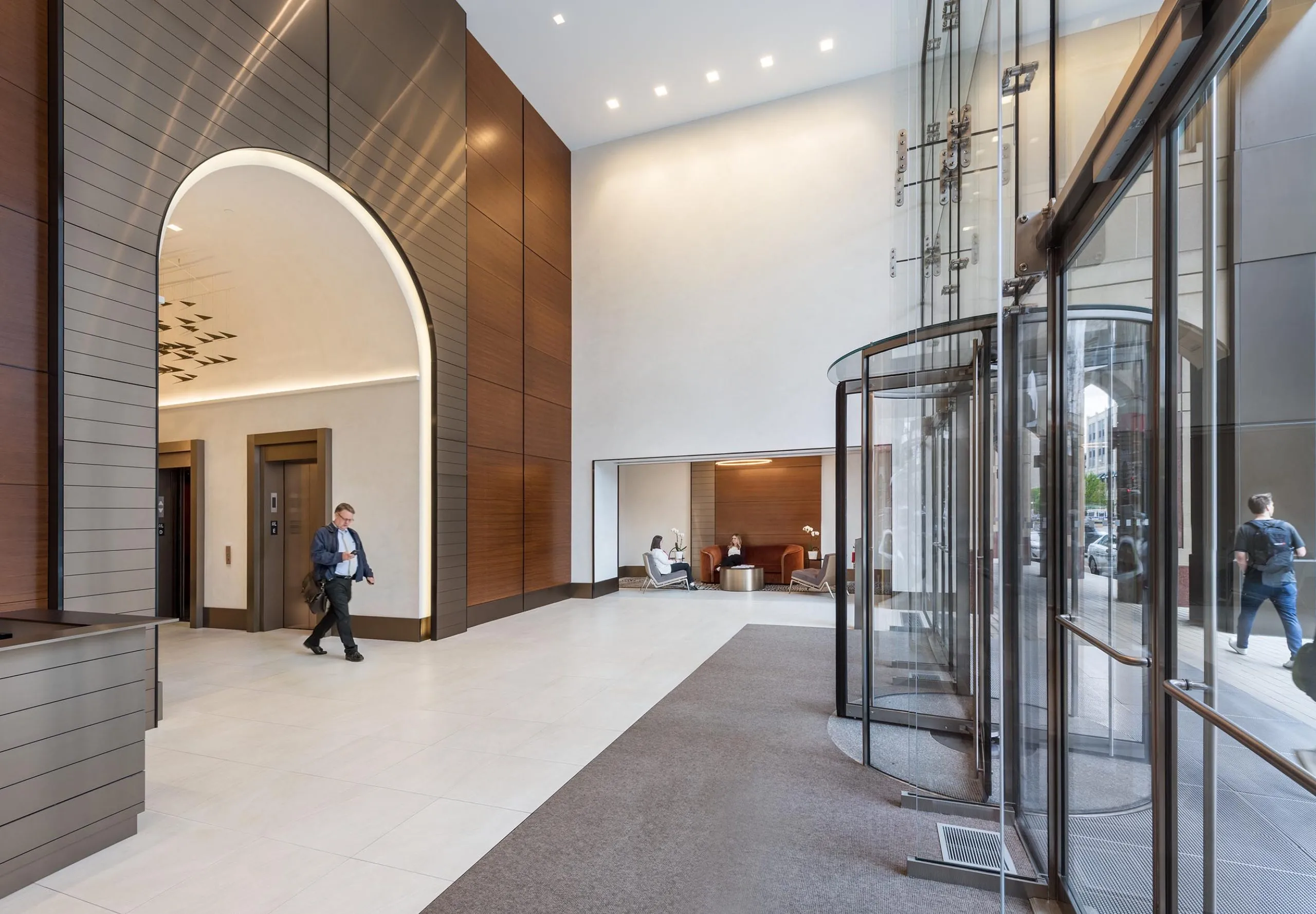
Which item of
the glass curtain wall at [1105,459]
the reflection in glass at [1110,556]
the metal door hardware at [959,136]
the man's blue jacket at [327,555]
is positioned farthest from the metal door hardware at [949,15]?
the man's blue jacket at [327,555]

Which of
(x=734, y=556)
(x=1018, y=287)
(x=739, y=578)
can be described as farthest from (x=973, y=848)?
(x=734, y=556)

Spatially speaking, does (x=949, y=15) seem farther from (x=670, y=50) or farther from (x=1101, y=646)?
(x=670, y=50)

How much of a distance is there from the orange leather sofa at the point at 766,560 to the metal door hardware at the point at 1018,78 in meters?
11.8

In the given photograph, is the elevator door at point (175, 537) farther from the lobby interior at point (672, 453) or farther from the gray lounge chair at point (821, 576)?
the gray lounge chair at point (821, 576)

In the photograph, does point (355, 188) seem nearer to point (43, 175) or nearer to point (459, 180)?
point (459, 180)

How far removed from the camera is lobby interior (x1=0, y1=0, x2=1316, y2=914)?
4.67 ft

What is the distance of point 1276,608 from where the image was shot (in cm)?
108

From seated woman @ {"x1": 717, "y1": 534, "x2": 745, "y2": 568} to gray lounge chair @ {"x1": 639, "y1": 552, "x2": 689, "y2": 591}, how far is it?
0.87 metres

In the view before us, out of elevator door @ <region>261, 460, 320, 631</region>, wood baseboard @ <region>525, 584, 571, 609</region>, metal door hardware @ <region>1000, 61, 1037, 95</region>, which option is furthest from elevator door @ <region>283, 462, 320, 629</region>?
metal door hardware @ <region>1000, 61, 1037, 95</region>

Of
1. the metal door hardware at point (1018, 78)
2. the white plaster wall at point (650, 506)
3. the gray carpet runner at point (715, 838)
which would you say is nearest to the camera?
the metal door hardware at point (1018, 78)

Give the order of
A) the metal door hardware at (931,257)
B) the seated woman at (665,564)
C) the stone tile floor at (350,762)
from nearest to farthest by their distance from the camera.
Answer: the stone tile floor at (350,762), the metal door hardware at (931,257), the seated woman at (665,564)

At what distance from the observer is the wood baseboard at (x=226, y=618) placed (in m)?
8.20

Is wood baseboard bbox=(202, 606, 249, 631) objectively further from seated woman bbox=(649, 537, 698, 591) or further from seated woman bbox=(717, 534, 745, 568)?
seated woman bbox=(717, 534, 745, 568)

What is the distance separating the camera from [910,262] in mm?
3500
